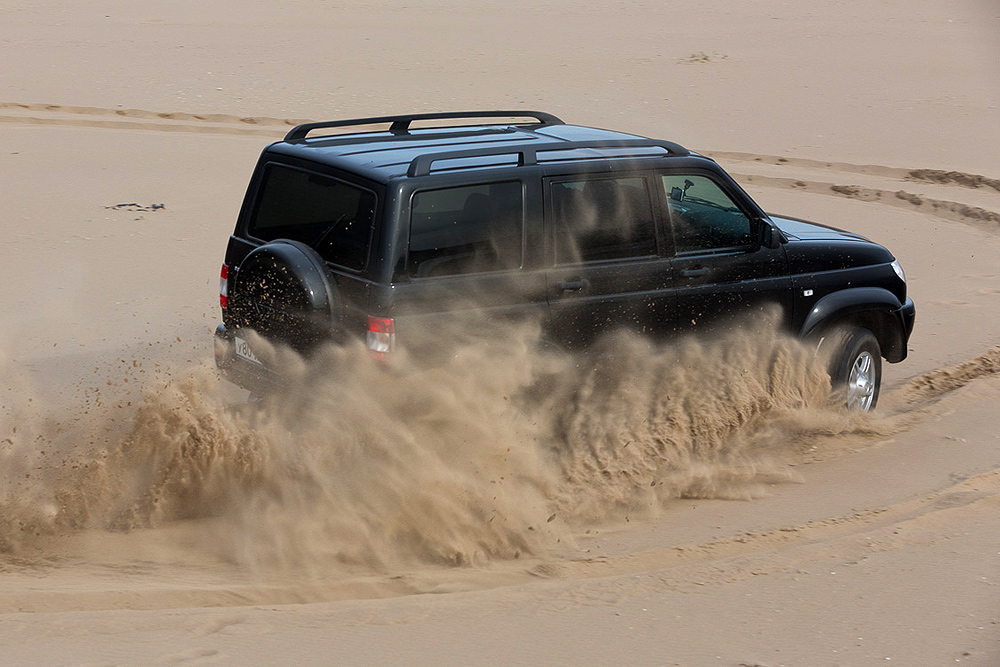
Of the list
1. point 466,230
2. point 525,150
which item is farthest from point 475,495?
point 525,150

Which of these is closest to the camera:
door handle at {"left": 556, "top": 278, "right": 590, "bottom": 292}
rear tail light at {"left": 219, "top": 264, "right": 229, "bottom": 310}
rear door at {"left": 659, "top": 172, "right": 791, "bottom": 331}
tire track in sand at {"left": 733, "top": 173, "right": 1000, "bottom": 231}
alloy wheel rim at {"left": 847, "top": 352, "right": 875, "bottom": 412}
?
door handle at {"left": 556, "top": 278, "right": 590, "bottom": 292}

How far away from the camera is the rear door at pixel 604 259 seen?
5.46 meters

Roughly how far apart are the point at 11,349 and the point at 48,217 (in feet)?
14.0

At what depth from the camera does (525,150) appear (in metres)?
5.45

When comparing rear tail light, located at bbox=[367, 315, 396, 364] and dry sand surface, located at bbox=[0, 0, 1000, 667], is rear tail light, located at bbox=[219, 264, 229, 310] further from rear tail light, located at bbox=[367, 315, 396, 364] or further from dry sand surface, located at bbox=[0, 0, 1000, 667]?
rear tail light, located at bbox=[367, 315, 396, 364]

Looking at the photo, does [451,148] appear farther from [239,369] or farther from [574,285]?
[239,369]

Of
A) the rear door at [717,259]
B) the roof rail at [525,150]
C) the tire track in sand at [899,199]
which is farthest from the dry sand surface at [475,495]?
the tire track in sand at [899,199]

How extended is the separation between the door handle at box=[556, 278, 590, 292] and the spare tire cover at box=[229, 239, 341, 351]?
46.8 inches

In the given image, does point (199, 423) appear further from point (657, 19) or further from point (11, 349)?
point (657, 19)

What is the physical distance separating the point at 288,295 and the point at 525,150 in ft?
4.74

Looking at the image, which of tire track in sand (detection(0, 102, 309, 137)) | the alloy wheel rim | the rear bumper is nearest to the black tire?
the alloy wheel rim

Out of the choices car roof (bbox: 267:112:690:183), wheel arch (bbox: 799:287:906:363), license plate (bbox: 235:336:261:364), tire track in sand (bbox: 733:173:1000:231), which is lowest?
license plate (bbox: 235:336:261:364)

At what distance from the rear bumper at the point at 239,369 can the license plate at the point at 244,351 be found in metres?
0.02

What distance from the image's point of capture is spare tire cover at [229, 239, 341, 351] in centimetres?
503
